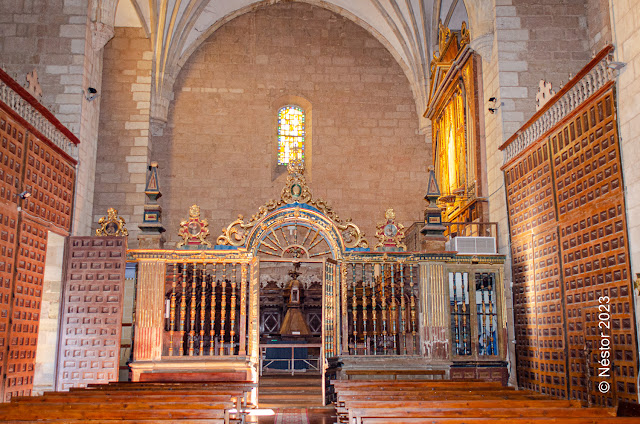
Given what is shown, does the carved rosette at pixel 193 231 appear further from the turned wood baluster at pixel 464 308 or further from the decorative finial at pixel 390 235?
the turned wood baluster at pixel 464 308

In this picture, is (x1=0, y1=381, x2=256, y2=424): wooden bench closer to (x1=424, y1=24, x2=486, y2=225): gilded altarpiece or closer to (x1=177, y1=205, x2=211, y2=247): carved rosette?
(x1=177, y1=205, x2=211, y2=247): carved rosette

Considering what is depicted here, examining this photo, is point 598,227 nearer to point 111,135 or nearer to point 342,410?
point 342,410

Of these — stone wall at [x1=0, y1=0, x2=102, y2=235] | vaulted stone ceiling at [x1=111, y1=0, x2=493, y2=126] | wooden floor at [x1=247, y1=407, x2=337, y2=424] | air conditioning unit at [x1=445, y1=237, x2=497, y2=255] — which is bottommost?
wooden floor at [x1=247, y1=407, x2=337, y2=424]

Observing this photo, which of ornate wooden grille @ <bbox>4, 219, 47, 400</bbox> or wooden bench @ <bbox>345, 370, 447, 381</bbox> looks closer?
ornate wooden grille @ <bbox>4, 219, 47, 400</bbox>

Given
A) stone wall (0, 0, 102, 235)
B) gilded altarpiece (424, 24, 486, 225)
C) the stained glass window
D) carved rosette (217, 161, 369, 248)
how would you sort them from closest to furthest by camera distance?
carved rosette (217, 161, 369, 248), stone wall (0, 0, 102, 235), gilded altarpiece (424, 24, 486, 225), the stained glass window

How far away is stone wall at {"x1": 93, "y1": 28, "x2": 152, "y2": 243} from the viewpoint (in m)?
16.9

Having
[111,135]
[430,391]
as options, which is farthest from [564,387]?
[111,135]

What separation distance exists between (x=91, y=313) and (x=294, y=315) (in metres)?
6.14

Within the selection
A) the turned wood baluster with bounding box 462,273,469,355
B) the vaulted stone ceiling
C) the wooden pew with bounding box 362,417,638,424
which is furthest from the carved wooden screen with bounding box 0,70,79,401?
the turned wood baluster with bounding box 462,273,469,355

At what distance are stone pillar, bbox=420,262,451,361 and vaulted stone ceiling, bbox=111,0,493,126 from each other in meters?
8.83

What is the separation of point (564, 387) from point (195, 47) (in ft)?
47.4

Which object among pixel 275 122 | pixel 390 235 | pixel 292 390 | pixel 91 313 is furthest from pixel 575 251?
pixel 275 122

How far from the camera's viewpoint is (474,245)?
39.2ft

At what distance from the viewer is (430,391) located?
8.05m
